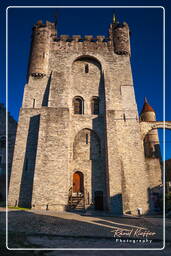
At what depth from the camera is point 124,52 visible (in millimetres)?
20750

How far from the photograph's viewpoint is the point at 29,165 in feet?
50.8

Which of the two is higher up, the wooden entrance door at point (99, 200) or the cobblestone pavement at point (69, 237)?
the cobblestone pavement at point (69, 237)

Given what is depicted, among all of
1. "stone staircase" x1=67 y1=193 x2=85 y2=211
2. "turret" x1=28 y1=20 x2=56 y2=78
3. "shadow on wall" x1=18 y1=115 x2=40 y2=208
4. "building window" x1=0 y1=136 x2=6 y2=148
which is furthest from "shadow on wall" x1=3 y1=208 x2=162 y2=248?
"turret" x1=28 y1=20 x2=56 y2=78

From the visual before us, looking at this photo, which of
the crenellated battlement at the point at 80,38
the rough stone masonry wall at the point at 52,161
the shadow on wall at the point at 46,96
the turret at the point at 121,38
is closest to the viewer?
the rough stone masonry wall at the point at 52,161

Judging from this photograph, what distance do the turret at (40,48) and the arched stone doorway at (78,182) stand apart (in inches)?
406

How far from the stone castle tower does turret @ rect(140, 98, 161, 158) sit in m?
3.02

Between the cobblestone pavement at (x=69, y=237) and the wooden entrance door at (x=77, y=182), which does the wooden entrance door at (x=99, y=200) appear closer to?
the wooden entrance door at (x=77, y=182)

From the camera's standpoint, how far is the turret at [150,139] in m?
24.7

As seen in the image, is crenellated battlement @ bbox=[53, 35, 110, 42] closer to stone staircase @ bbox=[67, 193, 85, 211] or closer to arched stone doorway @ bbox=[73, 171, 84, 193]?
arched stone doorway @ bbox=[73, 171, 84, 193]

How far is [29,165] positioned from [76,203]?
4749mm

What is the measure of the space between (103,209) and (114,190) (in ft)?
7.76

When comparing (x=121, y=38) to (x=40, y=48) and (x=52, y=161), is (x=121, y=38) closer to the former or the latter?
(x=40, y=48)

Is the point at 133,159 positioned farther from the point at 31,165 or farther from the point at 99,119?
the point at 31,165

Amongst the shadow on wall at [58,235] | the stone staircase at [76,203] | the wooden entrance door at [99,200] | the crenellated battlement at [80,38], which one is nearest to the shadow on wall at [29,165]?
the stone staircase at [76,203]
